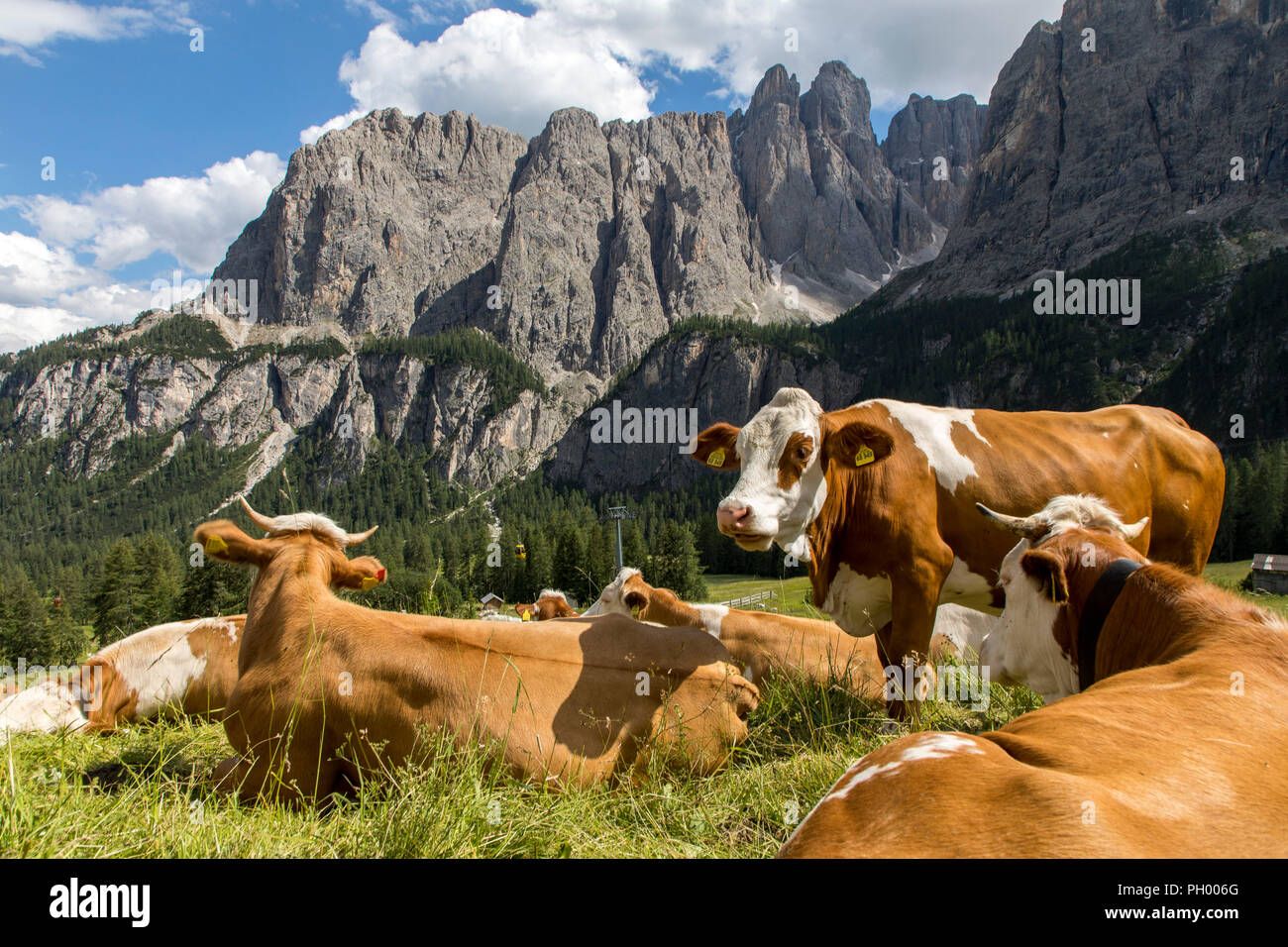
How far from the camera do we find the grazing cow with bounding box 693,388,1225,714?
201 inches

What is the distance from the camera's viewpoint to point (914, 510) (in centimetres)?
532

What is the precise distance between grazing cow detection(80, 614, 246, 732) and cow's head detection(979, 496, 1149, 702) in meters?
7.61

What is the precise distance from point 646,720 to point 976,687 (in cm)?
317

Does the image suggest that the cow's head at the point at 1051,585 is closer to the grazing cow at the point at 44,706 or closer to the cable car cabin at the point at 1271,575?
the grazing cow at the point at 44,706

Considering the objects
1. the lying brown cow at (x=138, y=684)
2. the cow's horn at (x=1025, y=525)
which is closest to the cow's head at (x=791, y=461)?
the cow's horn at (x=1025, y=525)

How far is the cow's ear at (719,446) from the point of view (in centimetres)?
579

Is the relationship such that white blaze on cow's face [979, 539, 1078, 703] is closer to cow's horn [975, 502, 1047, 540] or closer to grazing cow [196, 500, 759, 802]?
cow's horn [975, 502, 1047, 540]

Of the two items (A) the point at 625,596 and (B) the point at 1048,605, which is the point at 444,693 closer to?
(B) the point at 1048,605

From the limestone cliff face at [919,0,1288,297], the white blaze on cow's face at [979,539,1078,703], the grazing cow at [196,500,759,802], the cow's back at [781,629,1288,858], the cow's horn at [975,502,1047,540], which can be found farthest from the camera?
the limestone cliff face at [919,0,1288,297]

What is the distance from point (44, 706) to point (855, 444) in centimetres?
886

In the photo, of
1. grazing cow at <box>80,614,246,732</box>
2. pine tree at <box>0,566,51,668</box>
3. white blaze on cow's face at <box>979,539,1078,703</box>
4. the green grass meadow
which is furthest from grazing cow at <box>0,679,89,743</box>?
pine tree at <box>0,566,51,668</box>

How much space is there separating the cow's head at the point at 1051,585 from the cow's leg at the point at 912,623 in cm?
47
